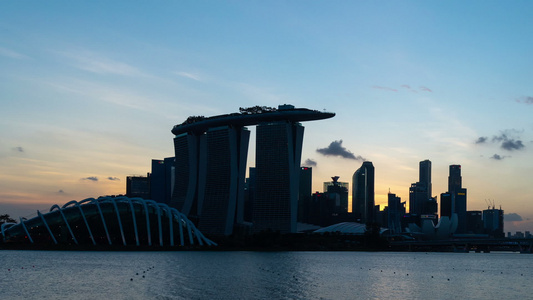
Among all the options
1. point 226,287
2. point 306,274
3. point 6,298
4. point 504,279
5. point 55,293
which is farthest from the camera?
point 504,279

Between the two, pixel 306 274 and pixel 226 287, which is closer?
pixel 226 287

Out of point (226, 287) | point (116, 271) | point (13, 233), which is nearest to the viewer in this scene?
point (226, 287)

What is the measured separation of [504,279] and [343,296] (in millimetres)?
56345

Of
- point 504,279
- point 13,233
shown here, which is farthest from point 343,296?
point 13,233

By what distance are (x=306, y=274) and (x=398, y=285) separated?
20.1 meters

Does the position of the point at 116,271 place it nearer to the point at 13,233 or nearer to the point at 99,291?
the point at 99,291

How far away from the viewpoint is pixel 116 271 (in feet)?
355

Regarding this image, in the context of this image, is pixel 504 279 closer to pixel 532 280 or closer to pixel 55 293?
pixel 532 280

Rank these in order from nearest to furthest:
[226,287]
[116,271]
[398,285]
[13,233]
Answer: [226,287], [398,285], [116,271], [13,233]

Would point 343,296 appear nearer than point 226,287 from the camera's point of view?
Yes

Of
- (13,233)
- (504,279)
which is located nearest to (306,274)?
(504,279)

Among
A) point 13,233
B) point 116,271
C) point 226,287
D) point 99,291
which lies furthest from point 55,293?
point 13,233

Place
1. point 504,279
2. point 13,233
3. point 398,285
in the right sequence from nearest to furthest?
point 398,285
point 504,279
point 13,233

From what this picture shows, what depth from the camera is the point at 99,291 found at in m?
79.0
